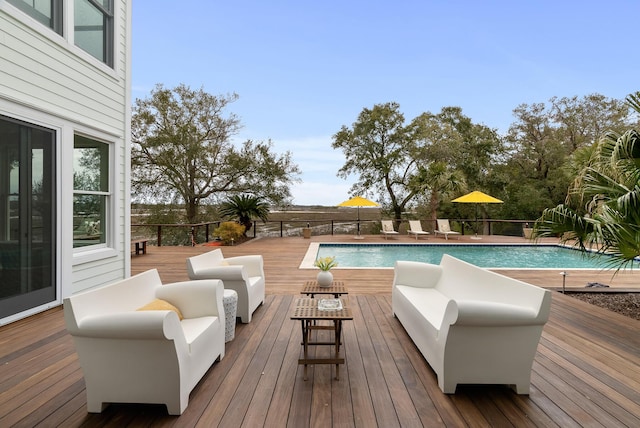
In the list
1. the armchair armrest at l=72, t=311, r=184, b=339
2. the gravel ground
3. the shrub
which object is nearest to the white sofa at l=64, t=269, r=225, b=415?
the armchair armrest at l=72, t=311, r=184, b=339

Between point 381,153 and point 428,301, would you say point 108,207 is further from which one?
point 381,153

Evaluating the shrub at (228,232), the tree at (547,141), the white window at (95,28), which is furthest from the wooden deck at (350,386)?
the tree at (547,141)

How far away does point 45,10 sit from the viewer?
3.90 metres

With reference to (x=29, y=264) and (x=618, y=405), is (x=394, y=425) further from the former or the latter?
(x=29, y=264)

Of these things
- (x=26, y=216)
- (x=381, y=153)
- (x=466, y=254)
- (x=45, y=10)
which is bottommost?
(x=466, y=254)

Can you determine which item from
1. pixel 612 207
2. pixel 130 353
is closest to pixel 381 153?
pixel 612 207

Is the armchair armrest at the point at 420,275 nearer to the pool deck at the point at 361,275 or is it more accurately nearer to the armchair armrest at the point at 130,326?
the pool deck at the point at 361,275

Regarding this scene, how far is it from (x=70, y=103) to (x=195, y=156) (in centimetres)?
1087

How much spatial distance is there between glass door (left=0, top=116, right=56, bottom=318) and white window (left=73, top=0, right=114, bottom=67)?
56.9 inches

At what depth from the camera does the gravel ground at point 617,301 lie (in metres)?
4.08

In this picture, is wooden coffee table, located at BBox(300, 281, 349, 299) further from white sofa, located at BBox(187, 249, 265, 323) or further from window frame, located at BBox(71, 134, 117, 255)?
window frame, located at BBox(71, 134, 117, 255)

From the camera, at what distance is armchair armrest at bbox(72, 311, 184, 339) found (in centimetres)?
182

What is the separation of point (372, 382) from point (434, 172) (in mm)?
12629

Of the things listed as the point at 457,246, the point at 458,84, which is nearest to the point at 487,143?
the point at 458,84
